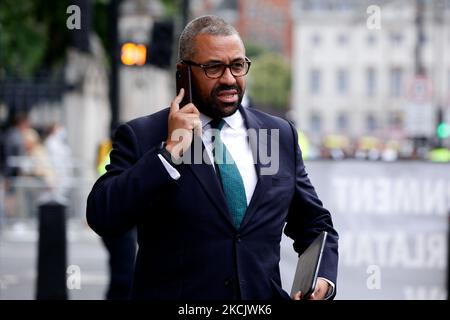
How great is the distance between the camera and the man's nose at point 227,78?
11.6ft

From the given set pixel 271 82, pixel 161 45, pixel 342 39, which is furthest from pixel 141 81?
pixel 271 82

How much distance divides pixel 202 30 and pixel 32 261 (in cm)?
1331

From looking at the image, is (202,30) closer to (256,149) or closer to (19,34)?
(256,149)

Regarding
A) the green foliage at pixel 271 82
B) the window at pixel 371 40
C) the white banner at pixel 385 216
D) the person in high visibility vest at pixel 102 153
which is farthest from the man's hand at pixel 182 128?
the green foliage at pixel 271 82

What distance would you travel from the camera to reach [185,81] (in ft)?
11.9

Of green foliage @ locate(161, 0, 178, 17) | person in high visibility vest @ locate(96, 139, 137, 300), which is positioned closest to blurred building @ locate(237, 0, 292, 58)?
green foliage @ locate(161, 0, 178, 17)

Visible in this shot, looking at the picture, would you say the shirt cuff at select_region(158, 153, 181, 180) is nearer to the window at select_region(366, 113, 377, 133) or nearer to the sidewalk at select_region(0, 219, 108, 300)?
the sidewalk at select_region(0, 219, 108, 300)

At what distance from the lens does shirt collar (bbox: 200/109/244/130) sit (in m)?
3.68

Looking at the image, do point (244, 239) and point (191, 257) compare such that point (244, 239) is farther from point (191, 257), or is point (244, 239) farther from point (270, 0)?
point (270, 0)

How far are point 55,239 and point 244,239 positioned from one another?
22.2 feet

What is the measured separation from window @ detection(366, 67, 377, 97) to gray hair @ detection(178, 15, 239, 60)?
103429 millimetres

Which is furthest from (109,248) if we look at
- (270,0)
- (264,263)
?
(270,0)

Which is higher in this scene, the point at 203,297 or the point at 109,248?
the point at 203,297
